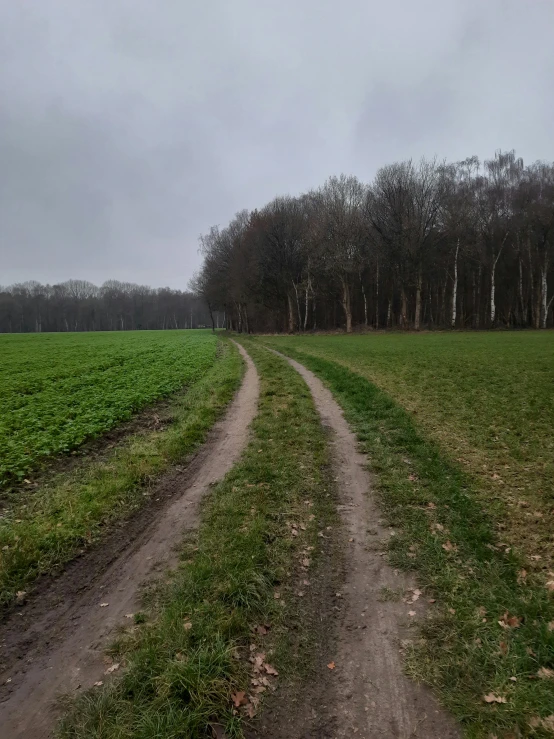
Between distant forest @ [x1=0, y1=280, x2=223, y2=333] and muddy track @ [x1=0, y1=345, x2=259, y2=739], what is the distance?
13286 cm

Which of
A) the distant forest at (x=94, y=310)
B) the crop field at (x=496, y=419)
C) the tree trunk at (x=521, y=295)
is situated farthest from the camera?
→ the distant forest at (x=94, y=310)

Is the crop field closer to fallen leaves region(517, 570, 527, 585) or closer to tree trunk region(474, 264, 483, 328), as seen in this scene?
fallen leaves region(517, 570, 527, 585)

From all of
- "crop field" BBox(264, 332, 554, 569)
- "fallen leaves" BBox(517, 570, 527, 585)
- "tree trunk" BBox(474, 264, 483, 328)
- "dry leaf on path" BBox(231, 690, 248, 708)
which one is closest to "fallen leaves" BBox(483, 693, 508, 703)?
"fallen leaves" BBox(517, 570, 527, 585)

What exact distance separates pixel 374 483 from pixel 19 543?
566 cm

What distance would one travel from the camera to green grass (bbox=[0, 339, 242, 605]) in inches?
209

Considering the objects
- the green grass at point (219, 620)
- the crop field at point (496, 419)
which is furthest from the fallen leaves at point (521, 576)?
the green grass at point (219, 620)

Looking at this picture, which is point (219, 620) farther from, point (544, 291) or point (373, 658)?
point (544, 291)

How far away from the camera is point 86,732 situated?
3061 mm

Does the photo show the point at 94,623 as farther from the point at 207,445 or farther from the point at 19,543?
the point at 207,445

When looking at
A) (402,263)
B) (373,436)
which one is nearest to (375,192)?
(402,263)

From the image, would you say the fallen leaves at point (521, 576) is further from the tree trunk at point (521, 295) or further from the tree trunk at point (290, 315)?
the tree trunk at point (521, 295)

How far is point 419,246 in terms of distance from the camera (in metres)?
47.9

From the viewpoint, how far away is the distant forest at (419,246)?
48875 mm

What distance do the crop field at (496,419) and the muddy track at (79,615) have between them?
4959mm
